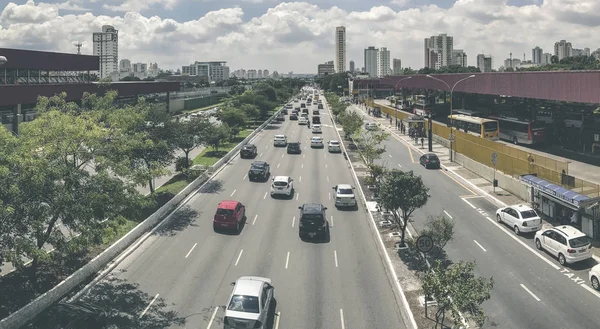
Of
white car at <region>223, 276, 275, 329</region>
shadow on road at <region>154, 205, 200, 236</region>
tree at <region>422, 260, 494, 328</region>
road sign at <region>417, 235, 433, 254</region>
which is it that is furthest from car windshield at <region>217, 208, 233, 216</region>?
tree at <region>422, 260, 494, 328</region>

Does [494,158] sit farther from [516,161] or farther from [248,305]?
[248,305]

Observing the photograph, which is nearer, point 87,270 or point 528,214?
point 87,270

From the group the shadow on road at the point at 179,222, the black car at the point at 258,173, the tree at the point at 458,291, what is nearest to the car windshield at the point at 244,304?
the tree at the point at 458,291

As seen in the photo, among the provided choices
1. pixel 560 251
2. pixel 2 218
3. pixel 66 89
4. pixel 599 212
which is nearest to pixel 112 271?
pixel 2 218

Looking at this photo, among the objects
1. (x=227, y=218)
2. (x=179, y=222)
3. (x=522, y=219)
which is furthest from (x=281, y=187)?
(x=522, y=219)

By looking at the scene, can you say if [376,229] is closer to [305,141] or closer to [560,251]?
[560,251]

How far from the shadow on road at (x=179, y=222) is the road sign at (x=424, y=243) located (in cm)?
1508

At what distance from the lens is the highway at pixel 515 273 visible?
1855 cm

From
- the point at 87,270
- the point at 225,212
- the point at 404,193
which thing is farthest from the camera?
the point at 225,212

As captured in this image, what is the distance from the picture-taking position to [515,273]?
22.8 m

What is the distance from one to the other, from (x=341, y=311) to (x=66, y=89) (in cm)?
5082

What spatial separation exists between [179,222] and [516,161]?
27220mm

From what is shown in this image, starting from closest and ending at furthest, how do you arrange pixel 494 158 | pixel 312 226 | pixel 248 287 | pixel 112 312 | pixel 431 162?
pixel 248 287 → pixel 112 312 → pixel 312 226 → pixel 494 158 → pixel 431 162

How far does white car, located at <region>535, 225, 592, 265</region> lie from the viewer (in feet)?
76.0
